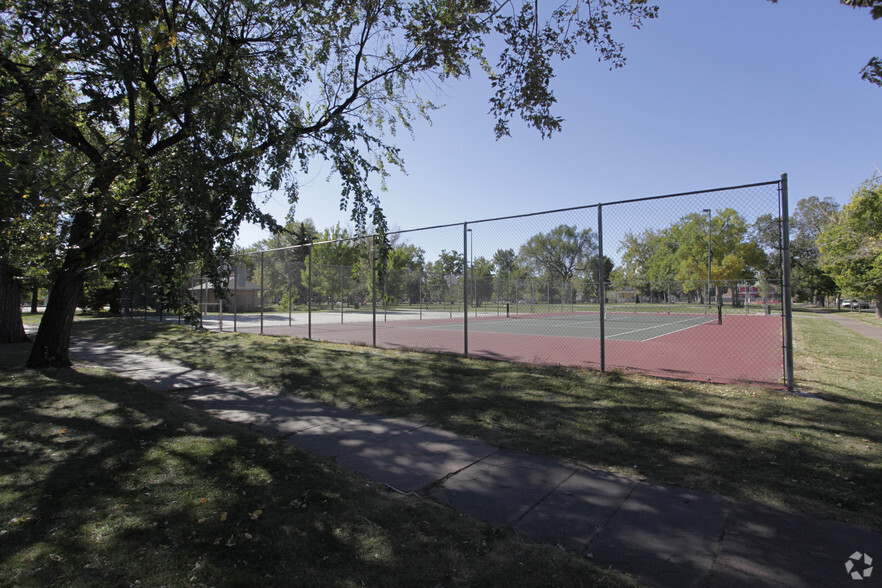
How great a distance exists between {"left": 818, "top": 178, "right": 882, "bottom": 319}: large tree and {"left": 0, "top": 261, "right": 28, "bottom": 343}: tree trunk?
33.2 metres

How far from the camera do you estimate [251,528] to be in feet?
9.05

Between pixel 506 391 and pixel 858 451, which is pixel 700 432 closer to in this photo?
pixel 858 451

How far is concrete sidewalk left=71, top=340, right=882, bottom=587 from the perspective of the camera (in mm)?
2404

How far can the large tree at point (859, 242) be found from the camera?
22.8 meters

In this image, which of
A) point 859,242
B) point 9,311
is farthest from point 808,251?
point 9,311

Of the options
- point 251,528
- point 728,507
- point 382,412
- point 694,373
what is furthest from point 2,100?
point 694,373

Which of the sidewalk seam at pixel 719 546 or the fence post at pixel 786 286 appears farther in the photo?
the fence post at pixel 786 286

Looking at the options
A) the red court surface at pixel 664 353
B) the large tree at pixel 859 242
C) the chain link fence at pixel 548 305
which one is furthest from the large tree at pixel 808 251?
the red court surface at pixel 664 353

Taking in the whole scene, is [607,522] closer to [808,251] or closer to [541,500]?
[541,500]

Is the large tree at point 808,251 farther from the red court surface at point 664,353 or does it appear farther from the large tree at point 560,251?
the red court surface at point 664,353

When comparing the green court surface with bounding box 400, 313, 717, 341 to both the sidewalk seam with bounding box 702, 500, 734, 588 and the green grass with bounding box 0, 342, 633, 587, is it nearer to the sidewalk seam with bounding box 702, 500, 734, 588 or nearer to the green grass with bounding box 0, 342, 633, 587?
the sidewalk seam with bounding box 702, 500, 734, 588

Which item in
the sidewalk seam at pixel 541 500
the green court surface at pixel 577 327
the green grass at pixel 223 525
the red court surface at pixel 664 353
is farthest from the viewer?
the green court surface at pixel 577 327

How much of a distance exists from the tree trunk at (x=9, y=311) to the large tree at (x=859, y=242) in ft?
109

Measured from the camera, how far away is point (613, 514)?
9.80 feet
